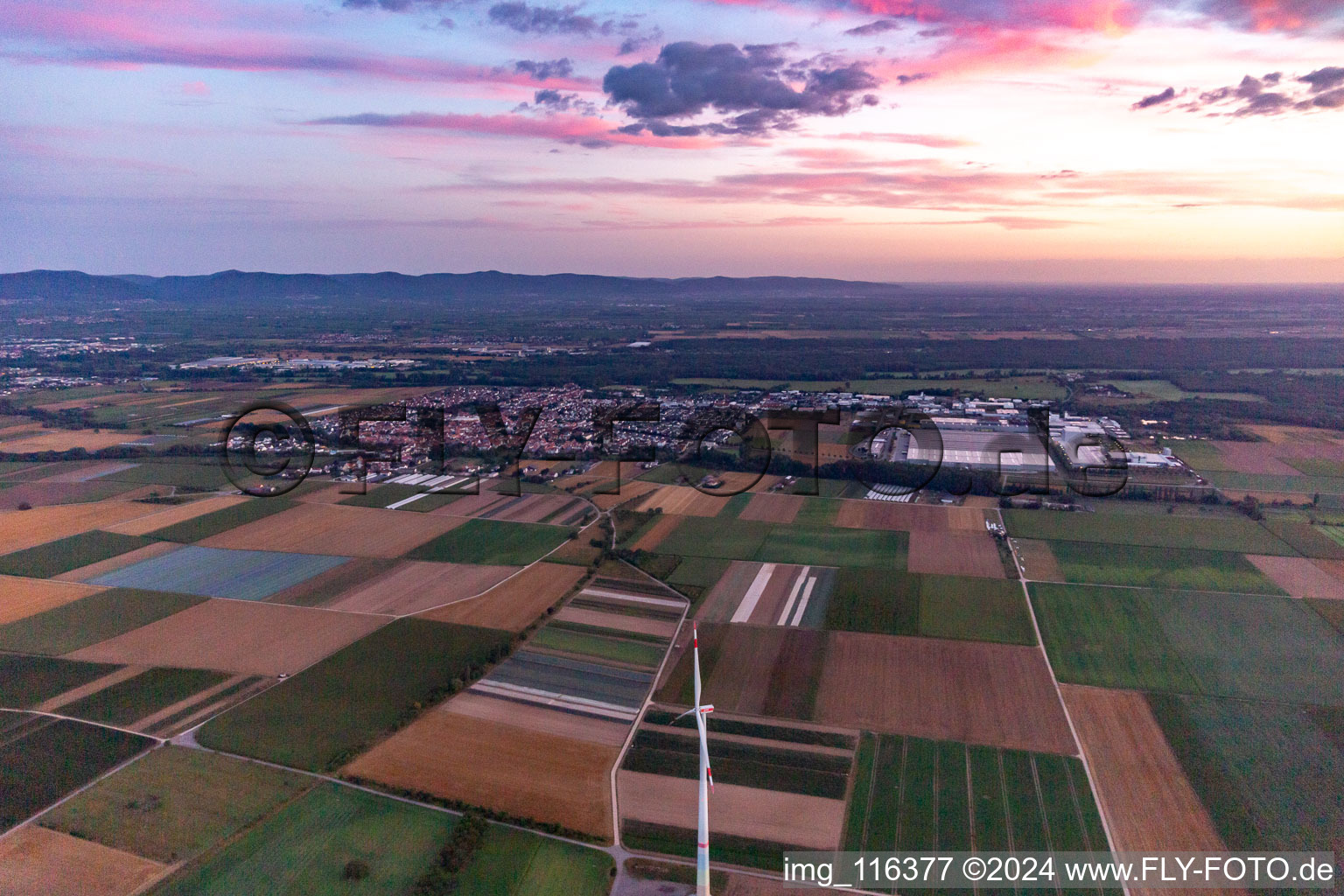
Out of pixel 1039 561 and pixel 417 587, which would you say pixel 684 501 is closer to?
pixel 417 587

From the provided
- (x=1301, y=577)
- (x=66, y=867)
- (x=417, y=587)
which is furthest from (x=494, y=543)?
(x=1301, y=577)

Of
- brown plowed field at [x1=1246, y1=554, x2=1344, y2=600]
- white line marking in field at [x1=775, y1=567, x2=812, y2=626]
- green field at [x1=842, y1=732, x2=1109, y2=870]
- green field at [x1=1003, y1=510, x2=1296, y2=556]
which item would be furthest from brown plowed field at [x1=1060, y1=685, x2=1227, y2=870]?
green field at [x1=1003, y1=510, x2=1296, y2=556]

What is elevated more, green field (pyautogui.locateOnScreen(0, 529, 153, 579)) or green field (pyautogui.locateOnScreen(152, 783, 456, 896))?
green field (pyautogui.locateOnScreen(0, 529, 153, 579))

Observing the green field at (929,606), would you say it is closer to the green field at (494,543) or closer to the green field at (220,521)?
the green field at (494,543)

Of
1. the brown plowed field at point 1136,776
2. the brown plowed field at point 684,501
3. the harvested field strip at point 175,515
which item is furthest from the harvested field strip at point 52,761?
the brown plowed field at point 1136,776

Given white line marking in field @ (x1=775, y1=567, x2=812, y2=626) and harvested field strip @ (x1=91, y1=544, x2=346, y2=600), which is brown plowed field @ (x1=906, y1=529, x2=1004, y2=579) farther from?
harvested field strip @ (x1=91, y1=544, x2=346, y2=600)

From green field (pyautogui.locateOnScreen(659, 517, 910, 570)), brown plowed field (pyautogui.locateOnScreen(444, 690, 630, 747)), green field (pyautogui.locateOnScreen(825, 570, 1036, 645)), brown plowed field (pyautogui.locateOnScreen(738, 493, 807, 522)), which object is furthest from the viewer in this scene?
brown plowed field (pyautogui.locateOnScreen(738, 493, 807, 522))
